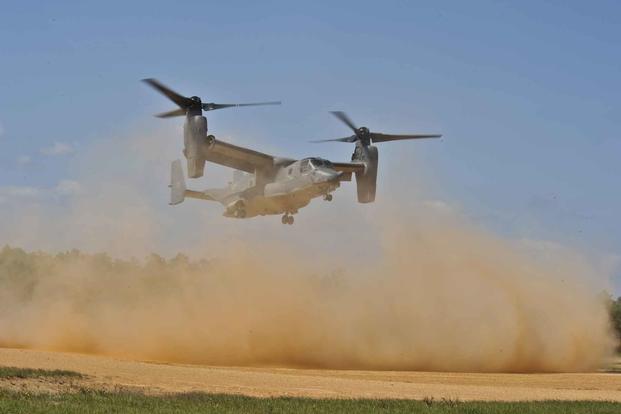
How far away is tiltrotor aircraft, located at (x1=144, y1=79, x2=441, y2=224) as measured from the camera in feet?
124

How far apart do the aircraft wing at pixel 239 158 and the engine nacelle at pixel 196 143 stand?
8.32ft

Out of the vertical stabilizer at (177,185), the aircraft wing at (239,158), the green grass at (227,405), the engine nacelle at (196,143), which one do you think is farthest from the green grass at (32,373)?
the vertical stabilizer at (177,185)

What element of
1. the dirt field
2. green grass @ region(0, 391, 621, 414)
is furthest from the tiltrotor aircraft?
green grass @ region(0, 391, 621, 414)

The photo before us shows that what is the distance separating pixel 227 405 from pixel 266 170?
21251 mm

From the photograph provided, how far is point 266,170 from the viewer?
42062 mm

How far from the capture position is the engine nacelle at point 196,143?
3762cm

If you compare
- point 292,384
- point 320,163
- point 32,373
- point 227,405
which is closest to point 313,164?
point 320,163

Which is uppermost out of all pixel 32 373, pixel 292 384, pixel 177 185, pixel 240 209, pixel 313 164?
pixel 313 164

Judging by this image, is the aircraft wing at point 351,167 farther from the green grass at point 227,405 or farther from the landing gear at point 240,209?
the green grass at point 227,405

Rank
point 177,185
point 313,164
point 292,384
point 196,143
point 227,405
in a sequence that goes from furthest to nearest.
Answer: point 177,185
point 313,164
point 196,143
point 292,384
point 227,405

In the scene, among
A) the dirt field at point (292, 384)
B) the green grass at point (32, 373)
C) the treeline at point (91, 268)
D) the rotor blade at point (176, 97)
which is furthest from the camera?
the treeline at point (91, 268)

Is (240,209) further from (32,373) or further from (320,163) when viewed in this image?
(32,373)

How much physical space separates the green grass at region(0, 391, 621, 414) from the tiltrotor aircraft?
16.5 m

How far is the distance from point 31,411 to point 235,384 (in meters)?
8.59
